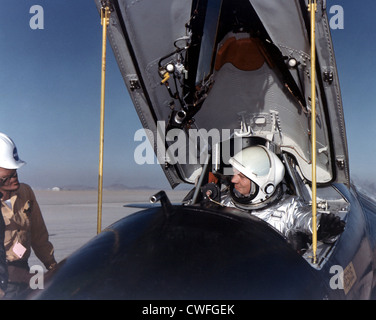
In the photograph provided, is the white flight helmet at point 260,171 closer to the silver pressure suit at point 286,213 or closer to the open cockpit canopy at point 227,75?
the silver pressure suit at point 286,213

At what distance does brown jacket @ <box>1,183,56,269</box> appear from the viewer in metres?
3.91

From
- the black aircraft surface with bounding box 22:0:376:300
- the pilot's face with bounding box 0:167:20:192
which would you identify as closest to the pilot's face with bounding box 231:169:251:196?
the black aircraft surface with bounding box 22:0:376:300

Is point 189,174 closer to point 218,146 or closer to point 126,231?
point 218,146

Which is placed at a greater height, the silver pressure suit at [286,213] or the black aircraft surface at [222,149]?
the black aircraft surface at [222,149]

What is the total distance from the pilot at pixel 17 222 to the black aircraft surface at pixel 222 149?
1.53 m

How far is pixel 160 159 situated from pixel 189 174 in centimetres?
61

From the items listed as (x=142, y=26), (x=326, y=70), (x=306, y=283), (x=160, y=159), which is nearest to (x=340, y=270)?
(x=306, y=283)

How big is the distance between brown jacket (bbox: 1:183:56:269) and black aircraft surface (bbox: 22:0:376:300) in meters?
1.61

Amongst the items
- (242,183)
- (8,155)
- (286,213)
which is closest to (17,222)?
(8,155)

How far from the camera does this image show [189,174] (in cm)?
617

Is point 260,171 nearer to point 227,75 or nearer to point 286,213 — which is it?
point 286,213

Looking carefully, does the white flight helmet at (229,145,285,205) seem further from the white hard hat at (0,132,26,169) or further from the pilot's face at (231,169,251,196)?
the white hard hat at (0,132,26,169)

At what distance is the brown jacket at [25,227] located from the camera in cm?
391

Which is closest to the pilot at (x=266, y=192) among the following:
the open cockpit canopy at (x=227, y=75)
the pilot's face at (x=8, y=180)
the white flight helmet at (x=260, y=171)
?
the white flight helmet at (x=260, y=171)
